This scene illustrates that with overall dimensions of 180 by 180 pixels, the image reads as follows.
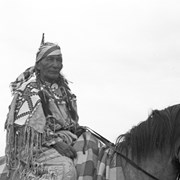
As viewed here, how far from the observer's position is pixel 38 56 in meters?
7.99

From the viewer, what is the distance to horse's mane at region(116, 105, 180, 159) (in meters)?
6.12

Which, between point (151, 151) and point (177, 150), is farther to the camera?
point (151, 151)

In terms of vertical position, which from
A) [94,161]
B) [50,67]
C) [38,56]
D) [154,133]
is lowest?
[94,161]

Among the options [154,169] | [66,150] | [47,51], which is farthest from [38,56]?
[154,169]

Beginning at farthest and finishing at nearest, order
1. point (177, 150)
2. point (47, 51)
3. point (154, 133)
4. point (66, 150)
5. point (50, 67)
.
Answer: point (47, 51) → point (50, 67) → point (66, 150) → point (154, 133) → point (177, 150)

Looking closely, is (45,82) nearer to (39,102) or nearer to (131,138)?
(39,102)

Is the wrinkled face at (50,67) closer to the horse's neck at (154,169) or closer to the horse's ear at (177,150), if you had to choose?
the horse's neck at (154,169)

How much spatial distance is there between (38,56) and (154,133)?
8.95ft

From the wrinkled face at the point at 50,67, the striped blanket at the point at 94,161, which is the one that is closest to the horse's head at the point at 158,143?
the striped blanket at the point at 94,161

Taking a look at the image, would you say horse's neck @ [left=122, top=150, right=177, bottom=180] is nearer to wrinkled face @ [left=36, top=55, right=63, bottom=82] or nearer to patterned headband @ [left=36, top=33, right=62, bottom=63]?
wrinkled face @ [left=36, top=55, right=63, bottom=82]

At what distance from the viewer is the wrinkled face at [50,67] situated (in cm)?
780

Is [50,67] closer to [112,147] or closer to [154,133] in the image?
[112,147]

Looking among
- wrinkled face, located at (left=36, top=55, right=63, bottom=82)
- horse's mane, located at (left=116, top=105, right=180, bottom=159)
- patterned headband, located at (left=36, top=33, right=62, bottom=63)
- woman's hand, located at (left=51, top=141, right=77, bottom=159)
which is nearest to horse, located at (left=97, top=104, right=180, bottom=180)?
horse's mane, located at (left=116, top=105, right=180, bottom=159)

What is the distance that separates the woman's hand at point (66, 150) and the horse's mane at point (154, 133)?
0.73m
